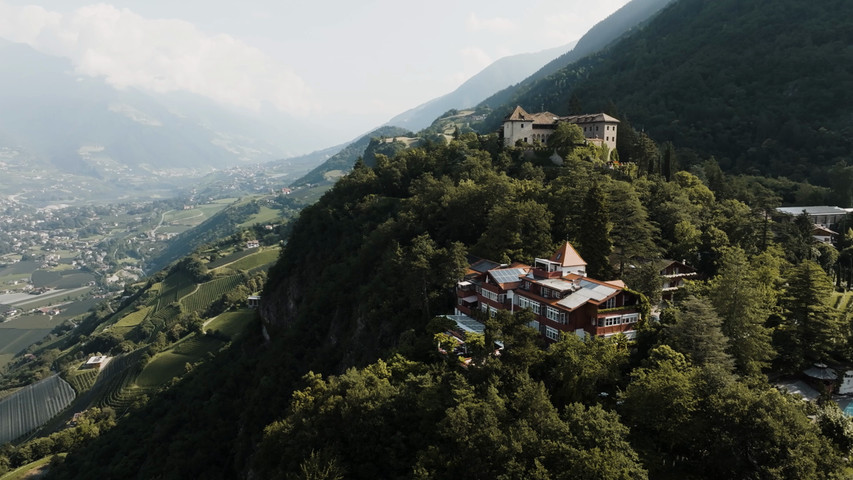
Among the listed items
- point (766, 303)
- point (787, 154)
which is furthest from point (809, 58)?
point (766, 303)

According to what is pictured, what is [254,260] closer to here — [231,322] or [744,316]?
[231,322]

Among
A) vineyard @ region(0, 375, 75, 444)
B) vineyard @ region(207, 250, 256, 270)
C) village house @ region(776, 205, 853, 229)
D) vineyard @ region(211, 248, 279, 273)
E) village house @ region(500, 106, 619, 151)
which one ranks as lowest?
vineyard @ region(0, 375, 75, 444)

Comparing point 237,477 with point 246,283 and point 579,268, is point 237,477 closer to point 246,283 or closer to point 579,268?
point 579,268

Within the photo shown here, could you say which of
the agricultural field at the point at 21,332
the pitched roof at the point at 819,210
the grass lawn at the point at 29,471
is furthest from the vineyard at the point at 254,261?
the pitched roof at the point at 819,210

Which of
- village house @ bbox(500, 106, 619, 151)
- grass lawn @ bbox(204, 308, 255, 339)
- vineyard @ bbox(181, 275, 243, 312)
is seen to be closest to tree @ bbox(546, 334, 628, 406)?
village house @ bbox(500, 106, 619, 151)

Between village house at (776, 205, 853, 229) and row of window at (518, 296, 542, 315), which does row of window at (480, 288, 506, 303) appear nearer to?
row of window at (518, 296, 542, 315)

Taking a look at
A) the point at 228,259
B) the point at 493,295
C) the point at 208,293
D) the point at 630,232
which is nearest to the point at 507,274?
the point at 493,295
